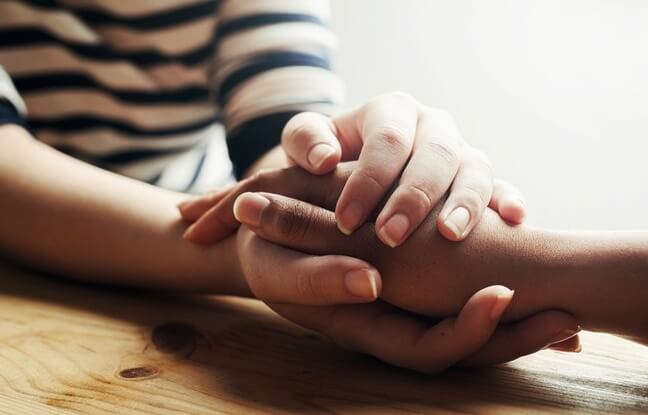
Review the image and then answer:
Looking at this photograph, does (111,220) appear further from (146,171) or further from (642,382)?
(642,382)

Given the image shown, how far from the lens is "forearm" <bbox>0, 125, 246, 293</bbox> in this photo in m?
0.56

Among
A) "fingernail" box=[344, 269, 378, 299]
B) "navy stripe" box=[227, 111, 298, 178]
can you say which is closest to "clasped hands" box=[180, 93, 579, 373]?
"fingernail" box=[344, 269, 378, 299]

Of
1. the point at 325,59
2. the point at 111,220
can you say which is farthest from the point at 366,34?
the point at 111,220

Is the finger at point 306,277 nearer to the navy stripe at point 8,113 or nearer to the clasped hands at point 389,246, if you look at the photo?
the clasped hands at point 389,246

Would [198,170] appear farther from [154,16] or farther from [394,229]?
[394,229]

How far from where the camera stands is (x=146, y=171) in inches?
33.9

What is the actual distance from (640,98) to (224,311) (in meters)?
0.65

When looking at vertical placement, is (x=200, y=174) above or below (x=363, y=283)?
above

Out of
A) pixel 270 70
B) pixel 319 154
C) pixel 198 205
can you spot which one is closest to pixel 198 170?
pixel 270 70

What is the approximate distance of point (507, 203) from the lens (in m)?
0.47

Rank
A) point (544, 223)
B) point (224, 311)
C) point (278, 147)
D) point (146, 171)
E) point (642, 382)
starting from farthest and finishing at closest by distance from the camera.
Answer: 1. point (544, 223)
2. point (146, 171)
3. point (278, 147)
4. point (224, 311)
5. point (642, 382)

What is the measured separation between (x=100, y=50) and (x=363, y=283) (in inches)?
21.2

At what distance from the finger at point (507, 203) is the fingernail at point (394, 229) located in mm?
89

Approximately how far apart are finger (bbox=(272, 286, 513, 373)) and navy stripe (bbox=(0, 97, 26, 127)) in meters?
0.39
